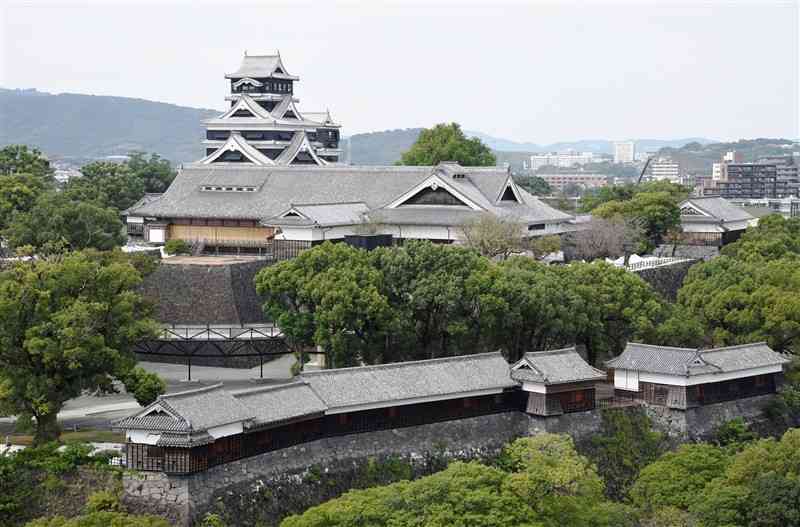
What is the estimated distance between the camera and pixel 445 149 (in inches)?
2520

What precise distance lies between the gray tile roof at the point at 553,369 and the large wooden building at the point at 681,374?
2.13m

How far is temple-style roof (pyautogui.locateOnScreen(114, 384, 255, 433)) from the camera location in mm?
26547

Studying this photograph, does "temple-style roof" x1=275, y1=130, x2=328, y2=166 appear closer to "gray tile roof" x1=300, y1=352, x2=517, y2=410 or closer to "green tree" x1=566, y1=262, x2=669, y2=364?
"green tree" x1=566, y1=262, x2=669, y2=364

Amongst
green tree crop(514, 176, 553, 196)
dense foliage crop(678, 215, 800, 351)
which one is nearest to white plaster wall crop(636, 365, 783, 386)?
dense foliage crop(678, 215, 800, 351)

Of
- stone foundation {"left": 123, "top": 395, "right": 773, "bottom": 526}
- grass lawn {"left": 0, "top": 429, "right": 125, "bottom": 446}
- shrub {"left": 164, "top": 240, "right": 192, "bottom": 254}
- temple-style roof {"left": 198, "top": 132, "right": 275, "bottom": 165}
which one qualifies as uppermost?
temple-style roof {"left": 198, "top": 132, "right": 275, "bottom": 165}

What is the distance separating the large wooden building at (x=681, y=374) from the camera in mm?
36250

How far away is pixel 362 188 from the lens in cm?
4988

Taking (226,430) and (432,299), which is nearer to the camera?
(226,430)

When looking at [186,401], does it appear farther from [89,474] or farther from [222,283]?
[222,283]

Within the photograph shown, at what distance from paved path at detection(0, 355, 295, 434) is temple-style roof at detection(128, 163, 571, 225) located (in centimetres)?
946

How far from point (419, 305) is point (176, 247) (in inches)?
563

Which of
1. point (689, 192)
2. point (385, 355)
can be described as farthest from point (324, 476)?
point (689, 192)

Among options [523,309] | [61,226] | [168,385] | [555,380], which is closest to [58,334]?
[168,385]

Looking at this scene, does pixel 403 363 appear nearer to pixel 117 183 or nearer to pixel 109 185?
pixel 109 185
